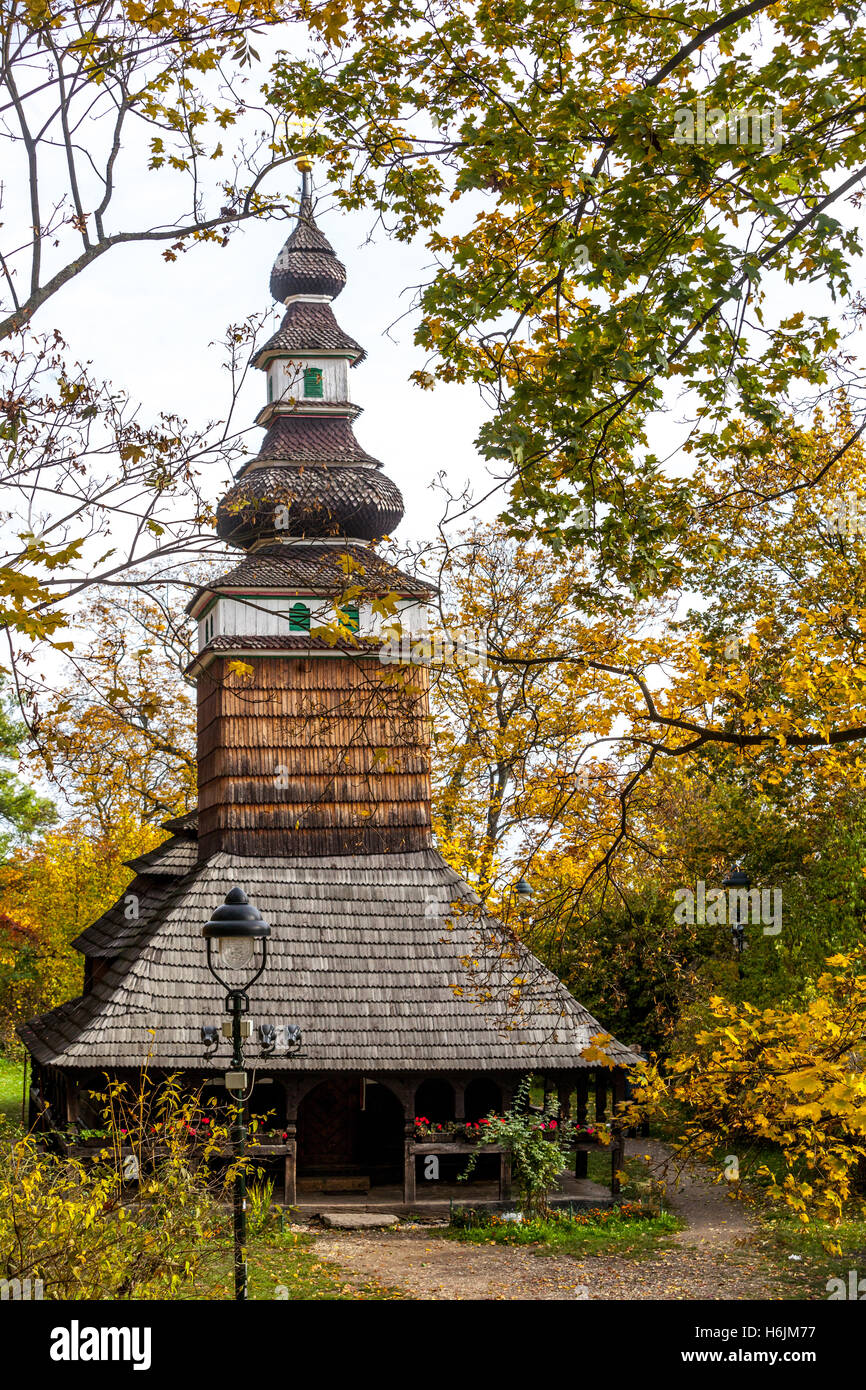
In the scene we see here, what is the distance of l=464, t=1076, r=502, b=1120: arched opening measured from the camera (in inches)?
794

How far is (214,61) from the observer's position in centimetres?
724

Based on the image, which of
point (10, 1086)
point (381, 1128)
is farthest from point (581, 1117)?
point (10, 1086)

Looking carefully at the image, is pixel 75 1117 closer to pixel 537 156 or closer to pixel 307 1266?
pixel 307 1266

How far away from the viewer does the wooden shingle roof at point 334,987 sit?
1759cm

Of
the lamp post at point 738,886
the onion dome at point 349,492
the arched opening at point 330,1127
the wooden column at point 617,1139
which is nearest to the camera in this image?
the lamp post at point 738,886

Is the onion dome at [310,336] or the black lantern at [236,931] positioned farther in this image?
the onion dome at [310,336]

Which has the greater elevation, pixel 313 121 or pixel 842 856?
pixel 313 121

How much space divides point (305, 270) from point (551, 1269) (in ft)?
52.7

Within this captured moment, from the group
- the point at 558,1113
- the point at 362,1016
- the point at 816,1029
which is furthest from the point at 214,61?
the point at 558,1113

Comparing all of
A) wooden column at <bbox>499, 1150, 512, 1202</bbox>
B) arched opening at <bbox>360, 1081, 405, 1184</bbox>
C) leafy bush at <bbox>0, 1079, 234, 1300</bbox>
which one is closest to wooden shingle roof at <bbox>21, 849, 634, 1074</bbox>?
wooden column at <bbox>499, 1150, 512, 1202</bbox>

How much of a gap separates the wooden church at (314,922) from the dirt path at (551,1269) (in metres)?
2.14

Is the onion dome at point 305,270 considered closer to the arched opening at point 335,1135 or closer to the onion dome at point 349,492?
the onion dome at point 349,492

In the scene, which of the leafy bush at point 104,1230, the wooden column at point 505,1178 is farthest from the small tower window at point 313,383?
the leafy bush at point 104,1230

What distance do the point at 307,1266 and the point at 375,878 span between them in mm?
6973
